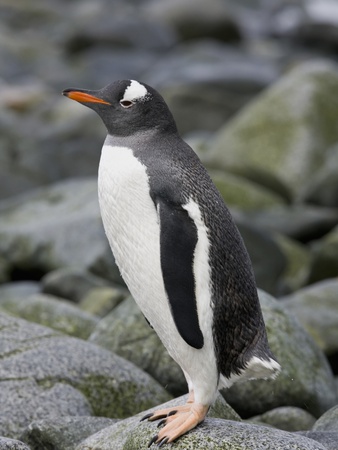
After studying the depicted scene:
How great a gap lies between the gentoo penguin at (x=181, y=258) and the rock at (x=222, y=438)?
2.8 inches

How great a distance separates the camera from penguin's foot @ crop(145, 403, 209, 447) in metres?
4.96

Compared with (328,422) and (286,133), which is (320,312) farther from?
(286,133)

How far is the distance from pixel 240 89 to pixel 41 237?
8927 mm

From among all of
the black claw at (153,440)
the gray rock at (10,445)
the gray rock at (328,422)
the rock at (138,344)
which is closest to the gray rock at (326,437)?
the gray rock at (328,422)

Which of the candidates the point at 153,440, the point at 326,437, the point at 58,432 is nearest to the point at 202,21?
the point at 58,432

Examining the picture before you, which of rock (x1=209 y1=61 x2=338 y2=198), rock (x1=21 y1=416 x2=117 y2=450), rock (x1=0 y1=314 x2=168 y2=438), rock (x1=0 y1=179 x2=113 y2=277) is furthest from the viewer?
rock (x1=209 y1=61 x2=338 y2=198)

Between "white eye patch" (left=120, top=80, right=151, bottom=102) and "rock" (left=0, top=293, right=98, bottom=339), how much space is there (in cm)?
335

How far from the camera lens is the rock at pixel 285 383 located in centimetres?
669

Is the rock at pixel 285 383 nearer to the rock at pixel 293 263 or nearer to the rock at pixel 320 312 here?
the rock at pixel 320 312

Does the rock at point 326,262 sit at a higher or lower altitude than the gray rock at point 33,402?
lower

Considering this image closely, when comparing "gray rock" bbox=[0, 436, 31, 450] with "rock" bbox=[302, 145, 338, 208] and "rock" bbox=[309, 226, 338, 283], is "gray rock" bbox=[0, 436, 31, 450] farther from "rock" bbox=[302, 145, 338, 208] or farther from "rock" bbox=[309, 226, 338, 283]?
"rock" bbox=[302, 145, 338, 208]

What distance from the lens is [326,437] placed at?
5.43 meters

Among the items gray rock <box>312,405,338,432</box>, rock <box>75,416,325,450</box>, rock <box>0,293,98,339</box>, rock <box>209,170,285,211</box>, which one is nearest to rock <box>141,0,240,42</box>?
rock <box>209,170,285,211</box>

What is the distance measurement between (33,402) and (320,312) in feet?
10.9
